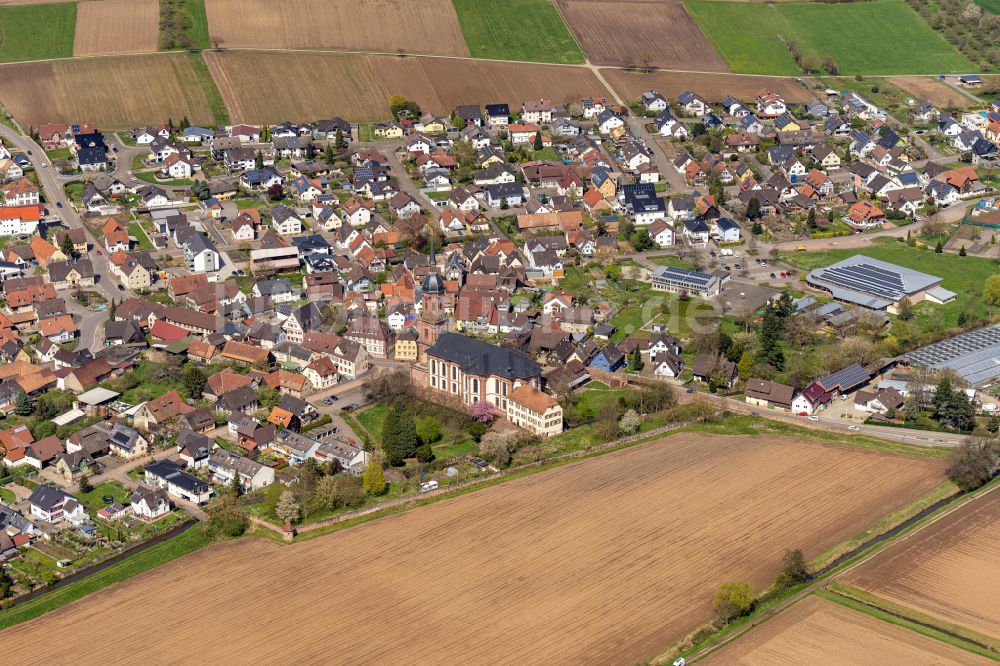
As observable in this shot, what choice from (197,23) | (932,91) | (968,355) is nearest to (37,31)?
(197,23)

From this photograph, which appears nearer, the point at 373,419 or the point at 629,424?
the point at 629,424

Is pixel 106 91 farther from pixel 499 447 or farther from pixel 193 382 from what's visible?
pixel 499 447

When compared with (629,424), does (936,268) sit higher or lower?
higher

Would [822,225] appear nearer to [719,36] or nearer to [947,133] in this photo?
[947,133]

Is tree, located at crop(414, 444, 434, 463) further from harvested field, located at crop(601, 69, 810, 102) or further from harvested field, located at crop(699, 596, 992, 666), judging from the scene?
harvested field, located at crop(601, 69, 810, 102)

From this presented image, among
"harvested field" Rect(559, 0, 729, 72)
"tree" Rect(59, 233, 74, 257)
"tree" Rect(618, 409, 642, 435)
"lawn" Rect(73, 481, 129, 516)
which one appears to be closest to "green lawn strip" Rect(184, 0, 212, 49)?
"harvested field" Rect(559, 0, 729, 72)

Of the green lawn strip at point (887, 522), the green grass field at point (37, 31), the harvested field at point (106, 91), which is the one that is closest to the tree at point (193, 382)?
the green lawn strip at point (887, 522)
